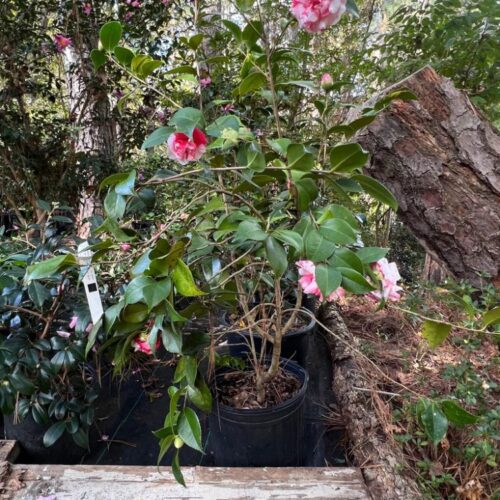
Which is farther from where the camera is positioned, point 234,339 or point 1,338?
point 234,339

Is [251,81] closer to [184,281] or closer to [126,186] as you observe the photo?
[126,186]

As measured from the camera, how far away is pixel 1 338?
1023 mm

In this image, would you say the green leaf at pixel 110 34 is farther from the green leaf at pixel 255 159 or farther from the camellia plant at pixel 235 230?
the green leaf at pixel 255 159

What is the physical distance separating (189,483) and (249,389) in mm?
322

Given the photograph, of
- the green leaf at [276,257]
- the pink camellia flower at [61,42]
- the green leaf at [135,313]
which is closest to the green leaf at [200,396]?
Result: the green leaf at [135,313]

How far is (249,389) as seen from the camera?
4.00 ft

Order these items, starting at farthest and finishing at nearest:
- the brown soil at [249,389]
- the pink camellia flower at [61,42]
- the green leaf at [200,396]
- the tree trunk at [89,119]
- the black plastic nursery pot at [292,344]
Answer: the tree trunk at [89,119] < the pink camellia flower at [61,42] < the black plastic nursery pot at [292,344] < the brown soil at [249,389] < the green leaf at [200,396]

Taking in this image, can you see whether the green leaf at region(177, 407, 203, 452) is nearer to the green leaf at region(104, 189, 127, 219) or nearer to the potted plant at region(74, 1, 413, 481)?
the potted plant at region(74, 1, 413, 481)

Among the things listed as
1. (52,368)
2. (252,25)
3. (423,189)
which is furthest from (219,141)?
(423,189)

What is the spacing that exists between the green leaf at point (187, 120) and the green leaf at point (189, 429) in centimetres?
50

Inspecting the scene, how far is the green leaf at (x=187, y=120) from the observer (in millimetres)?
650

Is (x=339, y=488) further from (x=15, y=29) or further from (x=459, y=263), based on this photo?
(x=15, y=29)

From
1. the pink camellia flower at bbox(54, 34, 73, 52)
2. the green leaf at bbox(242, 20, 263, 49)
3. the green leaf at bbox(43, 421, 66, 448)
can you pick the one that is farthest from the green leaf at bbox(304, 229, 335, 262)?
the pink camellia flower at bbox(54, 34, 73, 52)

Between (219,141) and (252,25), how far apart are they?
253mm
